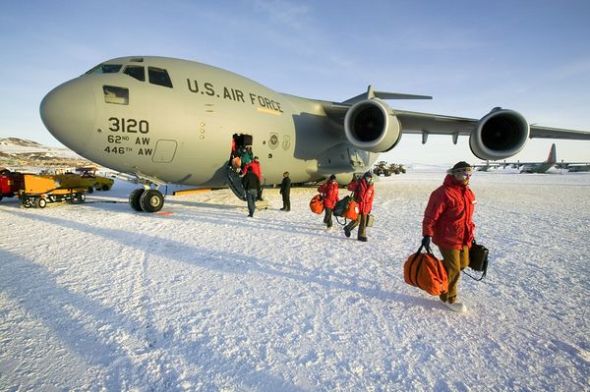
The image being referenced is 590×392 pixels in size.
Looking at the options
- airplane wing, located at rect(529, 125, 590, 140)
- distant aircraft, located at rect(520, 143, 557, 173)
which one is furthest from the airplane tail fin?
airplane wing, located at rect(529, 125, 590, 140)

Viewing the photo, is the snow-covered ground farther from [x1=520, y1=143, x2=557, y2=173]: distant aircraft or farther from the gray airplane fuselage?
[x1=520, y1=143, x2=557, y2=173]: distant aircraft

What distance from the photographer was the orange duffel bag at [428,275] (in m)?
2.97

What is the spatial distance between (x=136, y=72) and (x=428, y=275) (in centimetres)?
769

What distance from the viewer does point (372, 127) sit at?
10.7 meters

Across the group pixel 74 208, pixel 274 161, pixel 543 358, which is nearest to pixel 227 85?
pixel 274 161

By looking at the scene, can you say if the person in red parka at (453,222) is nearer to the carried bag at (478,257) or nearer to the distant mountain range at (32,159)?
the carried bag at (478,257)

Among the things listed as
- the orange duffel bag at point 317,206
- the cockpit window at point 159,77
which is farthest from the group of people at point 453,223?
the cockpit window at point 159,77

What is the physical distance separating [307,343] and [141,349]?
4.60ft

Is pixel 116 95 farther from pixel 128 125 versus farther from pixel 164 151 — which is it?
pixel 164 151

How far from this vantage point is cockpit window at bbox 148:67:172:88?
23.7 ft

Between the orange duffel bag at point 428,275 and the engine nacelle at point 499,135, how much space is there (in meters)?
8.29

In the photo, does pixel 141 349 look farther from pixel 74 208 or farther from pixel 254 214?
pixel 74 208

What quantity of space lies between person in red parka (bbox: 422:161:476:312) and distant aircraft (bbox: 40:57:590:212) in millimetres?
6377

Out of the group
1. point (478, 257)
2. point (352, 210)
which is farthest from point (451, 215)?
point (352, 210)
